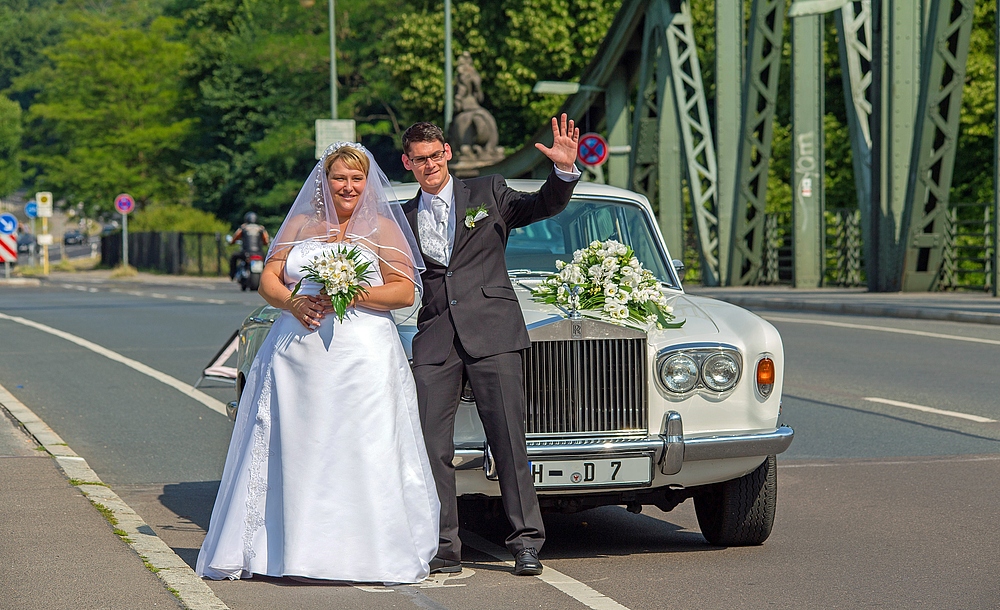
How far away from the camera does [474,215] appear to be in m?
5.87

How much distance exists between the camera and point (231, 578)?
5.66 metres

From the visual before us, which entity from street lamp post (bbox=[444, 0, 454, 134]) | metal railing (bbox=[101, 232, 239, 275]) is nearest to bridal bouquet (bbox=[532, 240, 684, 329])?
street lamp post (bbox=[444, 0, 454, 134])

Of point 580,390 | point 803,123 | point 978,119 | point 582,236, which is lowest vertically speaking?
point 580,390

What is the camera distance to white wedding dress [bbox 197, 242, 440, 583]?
561cm

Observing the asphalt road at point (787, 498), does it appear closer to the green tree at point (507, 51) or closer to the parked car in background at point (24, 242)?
the green tree at point (507, 51)

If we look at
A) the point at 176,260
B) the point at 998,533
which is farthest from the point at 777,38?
the point at 176,260

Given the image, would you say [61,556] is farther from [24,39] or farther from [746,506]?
[24,39]

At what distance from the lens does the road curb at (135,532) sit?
17.3 feet

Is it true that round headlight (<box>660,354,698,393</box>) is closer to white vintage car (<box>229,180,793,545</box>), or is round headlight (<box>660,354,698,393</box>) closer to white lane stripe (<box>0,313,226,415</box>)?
white vintage car (<box>229,180,793,545</box>)

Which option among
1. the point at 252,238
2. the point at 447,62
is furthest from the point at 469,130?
the point at 252,238

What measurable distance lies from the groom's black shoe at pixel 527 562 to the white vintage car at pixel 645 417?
0.85 feet

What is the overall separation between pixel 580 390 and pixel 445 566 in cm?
92

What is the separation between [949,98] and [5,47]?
152562 mm

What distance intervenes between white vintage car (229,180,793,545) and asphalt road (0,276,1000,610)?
32 cm
